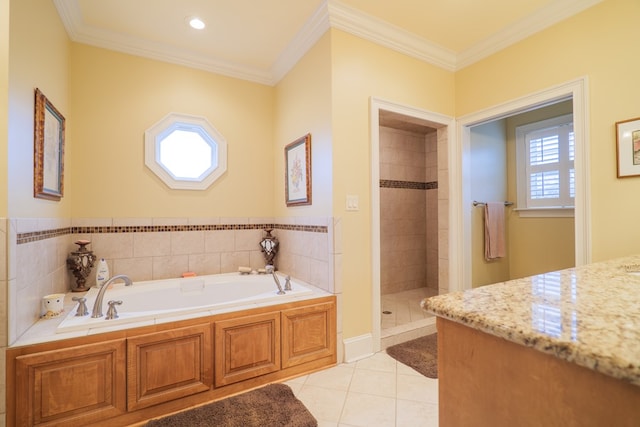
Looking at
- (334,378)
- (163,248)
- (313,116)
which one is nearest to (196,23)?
(313,116)

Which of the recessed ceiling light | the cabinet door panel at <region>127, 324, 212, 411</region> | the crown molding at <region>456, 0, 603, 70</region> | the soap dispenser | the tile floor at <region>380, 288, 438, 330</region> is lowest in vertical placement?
the tile floor at <region>380, 288, 438, 330</region>

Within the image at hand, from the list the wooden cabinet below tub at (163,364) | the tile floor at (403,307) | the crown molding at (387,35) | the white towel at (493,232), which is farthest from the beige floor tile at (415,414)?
the crown molding at (387,35)

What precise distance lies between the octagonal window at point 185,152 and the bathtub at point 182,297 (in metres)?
0.93

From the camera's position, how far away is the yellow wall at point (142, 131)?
245cm

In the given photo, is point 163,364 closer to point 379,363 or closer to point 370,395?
point 370,395

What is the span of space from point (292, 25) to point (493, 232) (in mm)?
2850

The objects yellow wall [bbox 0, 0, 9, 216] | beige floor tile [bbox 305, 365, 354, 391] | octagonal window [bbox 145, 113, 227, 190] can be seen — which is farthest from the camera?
octagonal window [bbox 145, 113, 227, 190]

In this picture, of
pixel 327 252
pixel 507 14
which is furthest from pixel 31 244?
pixel 507 14

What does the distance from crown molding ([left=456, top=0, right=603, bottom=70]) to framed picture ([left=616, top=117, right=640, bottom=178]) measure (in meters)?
0.90

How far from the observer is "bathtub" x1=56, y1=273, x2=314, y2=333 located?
5.66ft

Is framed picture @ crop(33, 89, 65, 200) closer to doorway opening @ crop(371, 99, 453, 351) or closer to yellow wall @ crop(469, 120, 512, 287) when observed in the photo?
doorway opening @ crop(371, 99, 453, 351)

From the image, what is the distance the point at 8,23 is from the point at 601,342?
2.54 m

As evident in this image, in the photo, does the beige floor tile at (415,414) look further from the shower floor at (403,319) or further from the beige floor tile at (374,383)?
the shower floor at (403,319)

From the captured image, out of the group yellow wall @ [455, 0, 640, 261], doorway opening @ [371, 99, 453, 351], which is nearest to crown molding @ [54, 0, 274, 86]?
doorway opening @ [371, 99, 453, 351]
